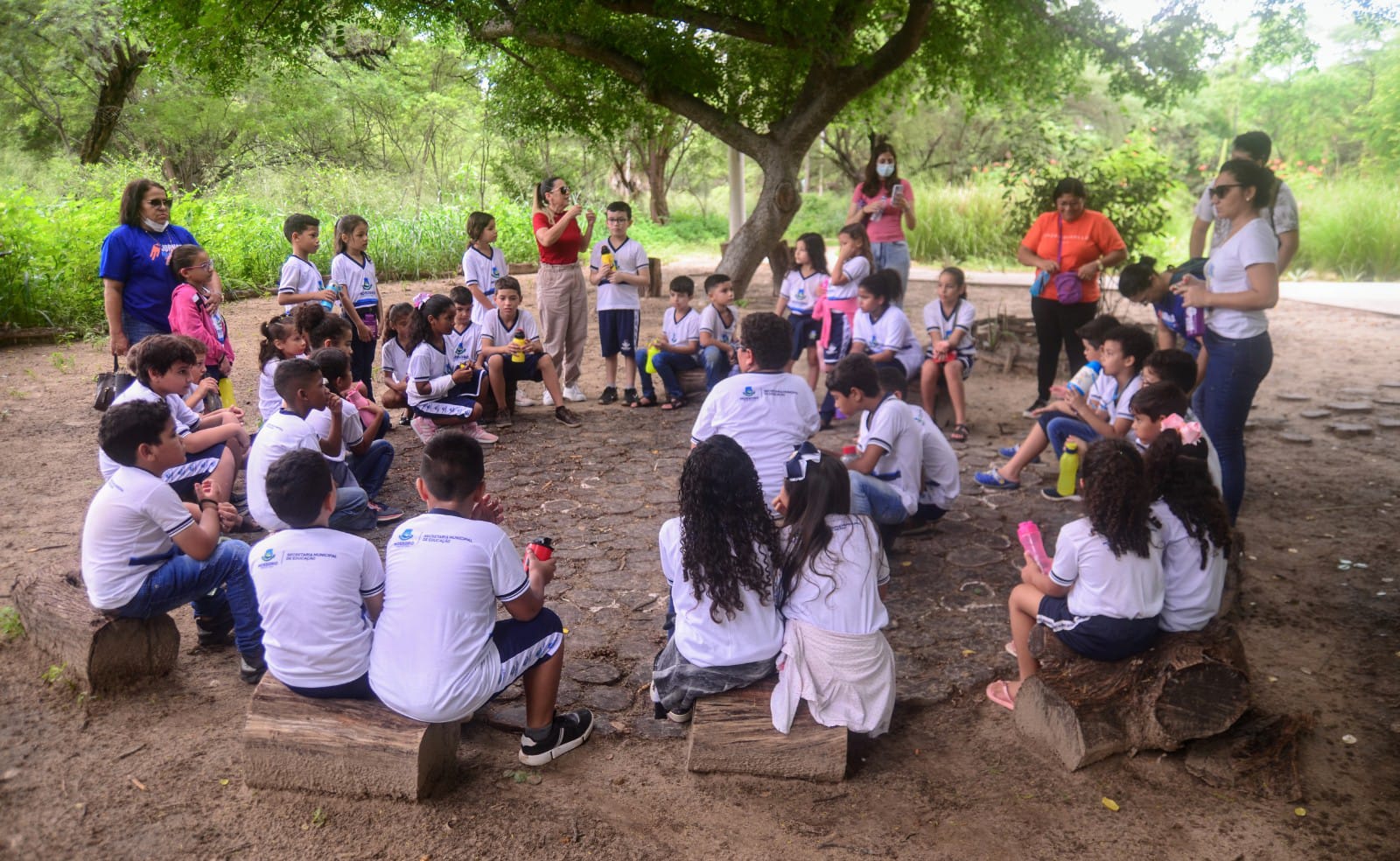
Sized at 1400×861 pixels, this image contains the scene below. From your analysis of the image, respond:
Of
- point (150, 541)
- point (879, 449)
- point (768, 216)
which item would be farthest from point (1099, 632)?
point (768, 216)

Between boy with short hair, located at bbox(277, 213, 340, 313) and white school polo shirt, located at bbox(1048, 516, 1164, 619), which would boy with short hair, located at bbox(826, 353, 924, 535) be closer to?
white school polo shirt, located at bbox(1048, 516, 1164, 619)

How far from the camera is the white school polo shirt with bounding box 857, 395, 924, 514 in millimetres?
4570

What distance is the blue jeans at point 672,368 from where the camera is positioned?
7598mm

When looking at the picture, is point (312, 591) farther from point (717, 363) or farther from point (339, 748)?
point (717, 363)

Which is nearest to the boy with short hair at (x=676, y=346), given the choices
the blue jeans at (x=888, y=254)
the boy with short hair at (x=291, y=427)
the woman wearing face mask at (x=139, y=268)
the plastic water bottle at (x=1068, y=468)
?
the blue jeans at (x=888, y=254)

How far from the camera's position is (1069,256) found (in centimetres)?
680

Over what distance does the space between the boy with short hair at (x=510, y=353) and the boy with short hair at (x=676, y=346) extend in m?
0.81

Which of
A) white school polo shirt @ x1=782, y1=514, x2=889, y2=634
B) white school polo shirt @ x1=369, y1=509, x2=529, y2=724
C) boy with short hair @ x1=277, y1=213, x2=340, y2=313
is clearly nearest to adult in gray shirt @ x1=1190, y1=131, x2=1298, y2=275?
white school polo shirt @ x1=782, y1=514, x2=889, y2=634

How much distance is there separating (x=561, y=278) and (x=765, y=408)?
352cm

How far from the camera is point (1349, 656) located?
12.5 feet

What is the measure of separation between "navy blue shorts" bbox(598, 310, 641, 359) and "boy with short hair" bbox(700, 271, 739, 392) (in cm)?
58

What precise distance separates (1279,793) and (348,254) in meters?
6.04

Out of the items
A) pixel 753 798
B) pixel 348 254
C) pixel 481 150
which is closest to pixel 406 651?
pixel 753 798

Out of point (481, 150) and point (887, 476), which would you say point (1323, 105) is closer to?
point (481, 150)
